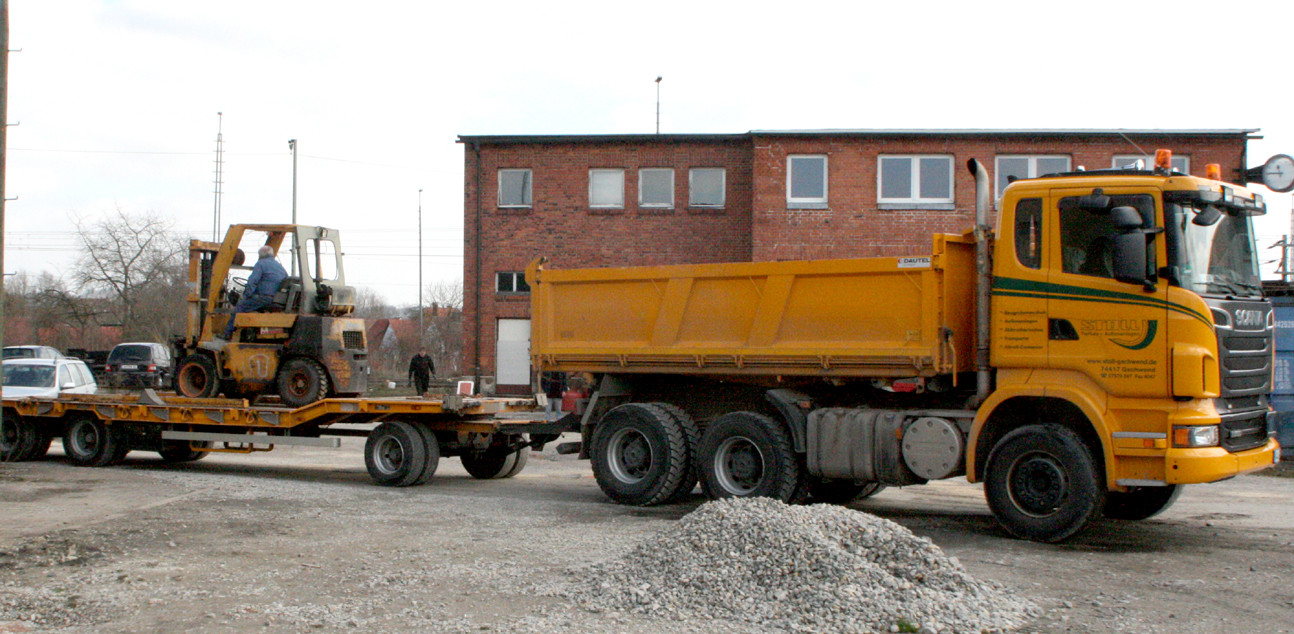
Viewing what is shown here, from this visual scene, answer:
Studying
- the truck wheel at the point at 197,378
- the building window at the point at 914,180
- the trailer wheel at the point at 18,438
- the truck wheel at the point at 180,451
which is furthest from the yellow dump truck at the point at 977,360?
the building window at the point at 914,180

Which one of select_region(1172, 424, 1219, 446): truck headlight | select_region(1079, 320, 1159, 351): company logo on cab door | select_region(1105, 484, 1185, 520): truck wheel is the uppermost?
select_region(1079, 320, 1159, 351): company logo on cab door

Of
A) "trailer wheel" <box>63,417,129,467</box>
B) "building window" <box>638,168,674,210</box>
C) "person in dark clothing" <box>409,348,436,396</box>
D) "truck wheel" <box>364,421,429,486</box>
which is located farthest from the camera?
"building window" <box>638,168,674,210</box>

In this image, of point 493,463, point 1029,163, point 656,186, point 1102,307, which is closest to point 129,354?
point 656,186

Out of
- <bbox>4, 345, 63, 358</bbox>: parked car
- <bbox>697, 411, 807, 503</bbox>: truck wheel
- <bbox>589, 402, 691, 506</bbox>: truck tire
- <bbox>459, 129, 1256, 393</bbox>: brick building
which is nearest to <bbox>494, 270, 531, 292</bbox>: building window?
<bbox>459, 129, 1256, 393</bbox>: brick building

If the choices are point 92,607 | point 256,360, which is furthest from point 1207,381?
point 256,360

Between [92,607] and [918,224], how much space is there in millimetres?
23040

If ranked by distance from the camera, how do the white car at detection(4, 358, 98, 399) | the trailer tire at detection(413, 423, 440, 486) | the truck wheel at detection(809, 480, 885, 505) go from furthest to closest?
the white car at detection(4, 358, 98, 399)
the trailer tire at detection(413, 423, 440, 486)
the truck wheel at detection(809, 480, 885, 505)

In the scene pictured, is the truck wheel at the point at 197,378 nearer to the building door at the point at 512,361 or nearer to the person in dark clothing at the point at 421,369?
the person in dark clothing at the point at 421,369

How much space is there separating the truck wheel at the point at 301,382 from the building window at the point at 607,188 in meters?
15.6

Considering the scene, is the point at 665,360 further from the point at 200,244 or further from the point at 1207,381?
the point at 200,244

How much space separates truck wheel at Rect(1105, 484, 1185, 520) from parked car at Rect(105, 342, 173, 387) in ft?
101

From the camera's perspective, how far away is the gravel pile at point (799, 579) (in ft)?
22.0

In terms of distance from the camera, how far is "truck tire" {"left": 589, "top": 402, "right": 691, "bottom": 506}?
11773mm

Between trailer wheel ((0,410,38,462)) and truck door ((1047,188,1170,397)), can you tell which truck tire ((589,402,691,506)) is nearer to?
truck door ((1047,188,1170,397))
